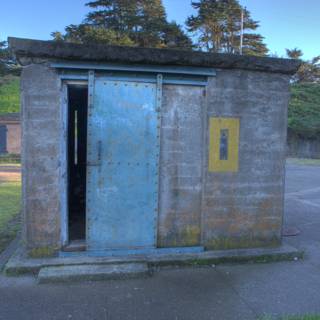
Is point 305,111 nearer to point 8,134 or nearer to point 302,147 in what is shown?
point 302,147

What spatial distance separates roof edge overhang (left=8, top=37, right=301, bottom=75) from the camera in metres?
4.66

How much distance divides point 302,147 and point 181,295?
33117 millimetres

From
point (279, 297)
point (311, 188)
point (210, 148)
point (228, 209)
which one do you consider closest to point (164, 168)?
point (210, 148)

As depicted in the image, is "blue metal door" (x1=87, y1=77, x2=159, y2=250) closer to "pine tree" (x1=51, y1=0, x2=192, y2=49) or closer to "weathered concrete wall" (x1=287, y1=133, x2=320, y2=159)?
"pine tree" (x1=51, y1=0, x2=192, y2=49)

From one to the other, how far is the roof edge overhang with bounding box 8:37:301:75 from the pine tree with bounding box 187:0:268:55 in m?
35.6

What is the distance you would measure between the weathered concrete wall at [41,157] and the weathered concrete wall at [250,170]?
2038 mm

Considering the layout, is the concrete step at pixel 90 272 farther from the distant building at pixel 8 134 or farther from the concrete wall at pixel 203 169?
the distant building at pixel 8 134

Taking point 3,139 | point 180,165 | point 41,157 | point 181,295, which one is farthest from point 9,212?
point 3,139

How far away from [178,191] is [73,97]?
3.41 meters

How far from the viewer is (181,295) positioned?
4.18m

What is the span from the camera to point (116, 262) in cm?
485

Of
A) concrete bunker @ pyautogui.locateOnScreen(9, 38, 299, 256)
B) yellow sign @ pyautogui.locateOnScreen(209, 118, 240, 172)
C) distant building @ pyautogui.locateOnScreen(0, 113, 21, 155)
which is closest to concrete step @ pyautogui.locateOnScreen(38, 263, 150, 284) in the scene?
concrete bunker @ pyautogui.locateOnScreen(9, 38, 299, 256)

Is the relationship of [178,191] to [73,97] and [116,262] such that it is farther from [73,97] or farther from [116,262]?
[73,97]

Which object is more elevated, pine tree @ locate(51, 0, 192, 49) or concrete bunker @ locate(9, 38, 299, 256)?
pine tree @ locate(51, 0, 192, 49)
